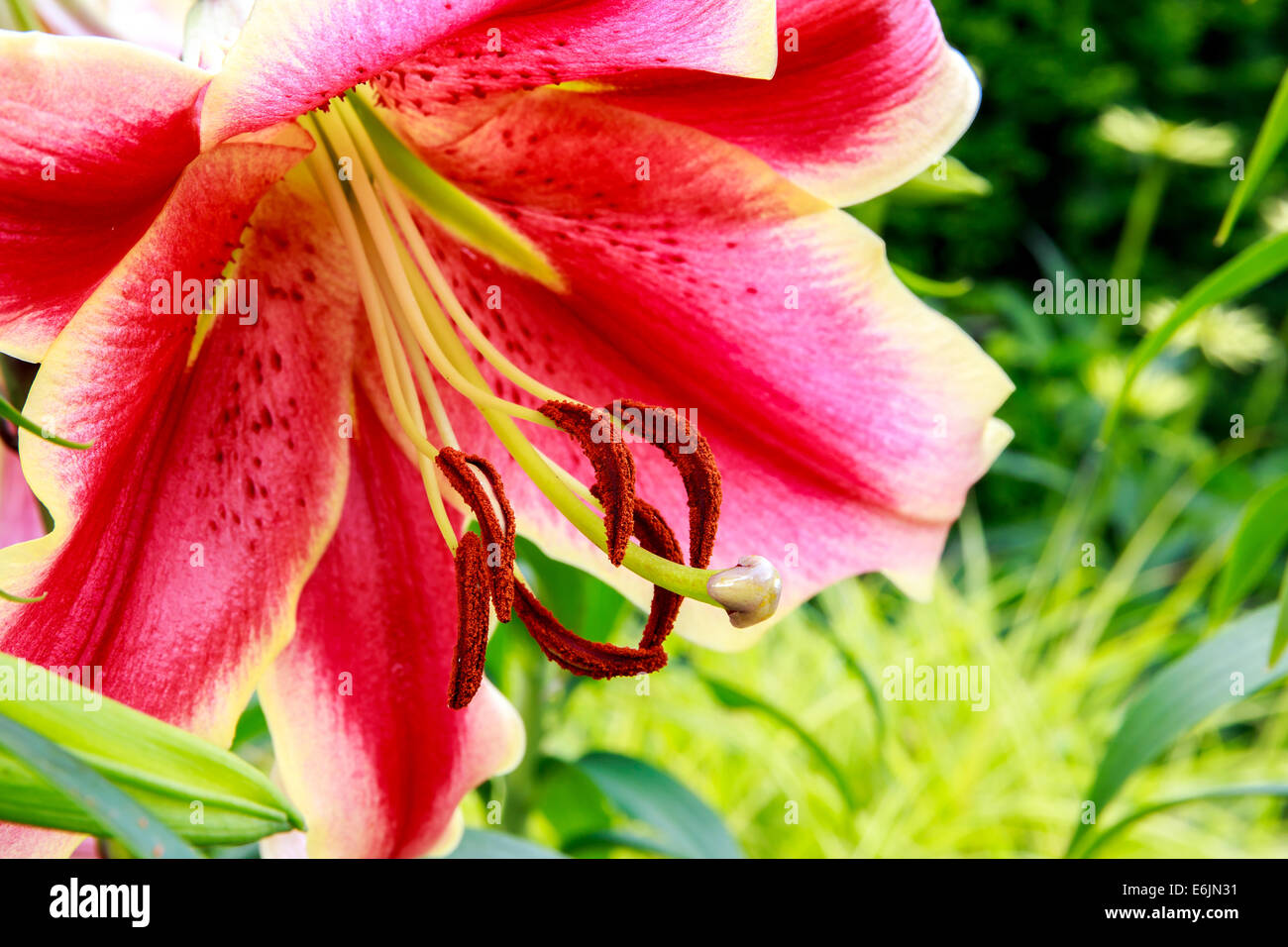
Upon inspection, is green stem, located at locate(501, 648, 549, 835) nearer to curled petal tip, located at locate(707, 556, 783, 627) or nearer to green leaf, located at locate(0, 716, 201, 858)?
curled petal tip, located at locate(707, 556, 783, 627)

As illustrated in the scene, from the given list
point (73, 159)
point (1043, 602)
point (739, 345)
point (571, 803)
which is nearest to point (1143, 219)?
point (1043, 602)

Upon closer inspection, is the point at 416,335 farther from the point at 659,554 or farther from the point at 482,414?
the point at 659,554

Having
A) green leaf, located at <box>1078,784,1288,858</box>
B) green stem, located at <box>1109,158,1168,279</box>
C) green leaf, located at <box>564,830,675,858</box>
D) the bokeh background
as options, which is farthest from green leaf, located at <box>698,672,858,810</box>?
green stem, located at <box>1109,158,1168,279</box>

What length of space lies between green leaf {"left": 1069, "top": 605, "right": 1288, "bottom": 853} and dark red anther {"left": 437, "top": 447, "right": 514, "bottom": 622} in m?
0.50

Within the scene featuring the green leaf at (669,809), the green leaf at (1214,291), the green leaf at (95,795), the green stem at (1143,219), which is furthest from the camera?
the green stem at (1143,219)

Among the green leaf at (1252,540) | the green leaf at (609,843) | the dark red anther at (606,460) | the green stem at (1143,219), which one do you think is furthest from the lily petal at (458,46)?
the green stem at (1143,219)

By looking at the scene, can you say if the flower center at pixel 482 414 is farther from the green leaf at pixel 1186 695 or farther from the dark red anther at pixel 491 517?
the green leaf at pixel 1186 695

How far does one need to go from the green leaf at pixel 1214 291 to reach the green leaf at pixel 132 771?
18.0 inches

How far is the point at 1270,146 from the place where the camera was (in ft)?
2.06

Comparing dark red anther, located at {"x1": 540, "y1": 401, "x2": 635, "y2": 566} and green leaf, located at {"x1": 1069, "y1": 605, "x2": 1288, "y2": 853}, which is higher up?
dark red anther, located at {"x1": 540, "y1": 401, "x2": 635, "y2": 566}

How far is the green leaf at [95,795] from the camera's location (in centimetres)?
29

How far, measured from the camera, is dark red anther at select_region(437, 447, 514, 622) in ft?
1.66

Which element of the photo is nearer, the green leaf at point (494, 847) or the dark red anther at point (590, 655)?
the dark red anther at point (590, 655)
